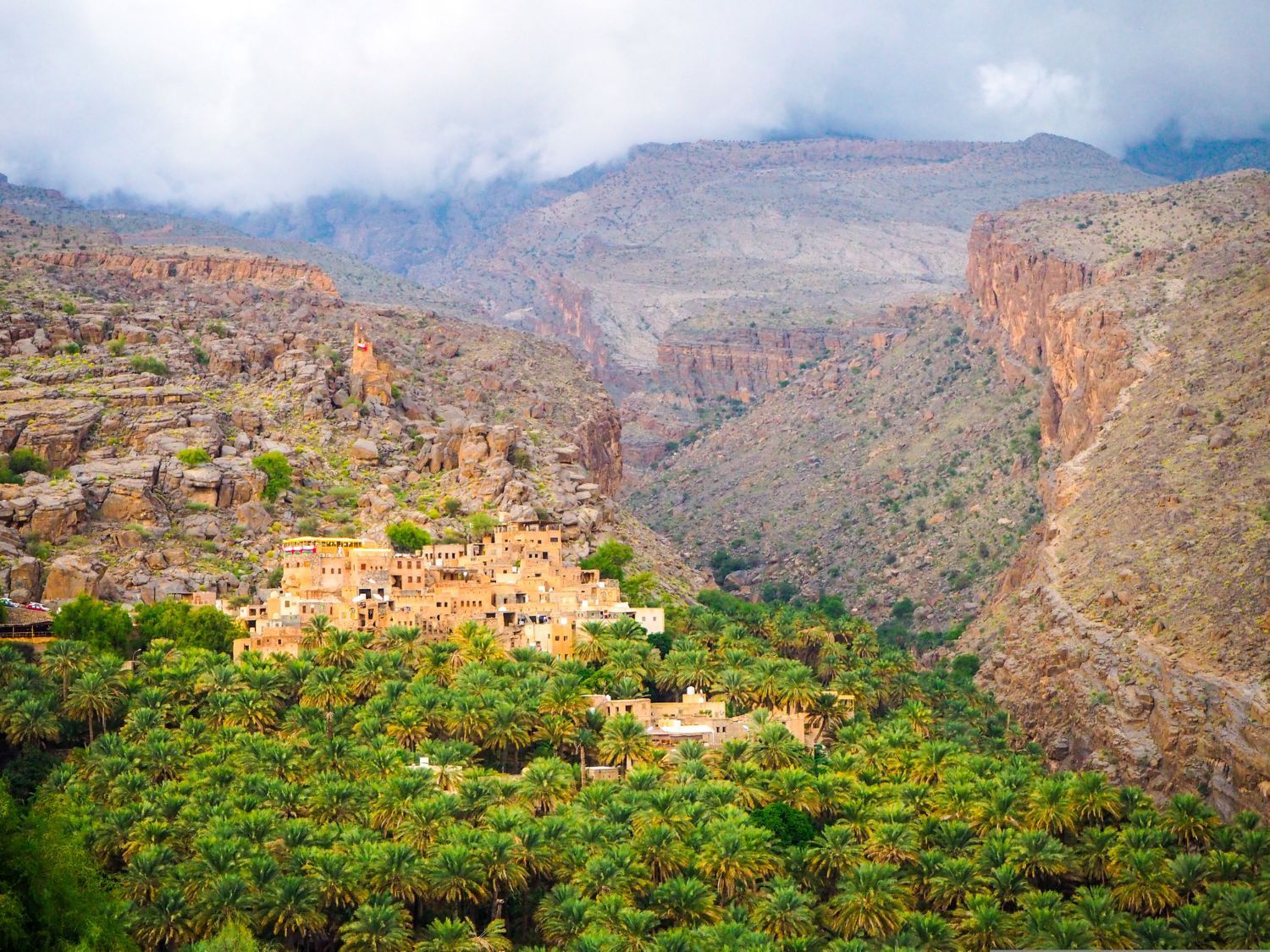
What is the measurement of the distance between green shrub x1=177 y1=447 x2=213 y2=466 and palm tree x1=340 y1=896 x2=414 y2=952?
4946cm

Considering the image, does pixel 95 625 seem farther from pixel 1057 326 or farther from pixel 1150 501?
pixel 1057 326

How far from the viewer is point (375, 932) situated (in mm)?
70750

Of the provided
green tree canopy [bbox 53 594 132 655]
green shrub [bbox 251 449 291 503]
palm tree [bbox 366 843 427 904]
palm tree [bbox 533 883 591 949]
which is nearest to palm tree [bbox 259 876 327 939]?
palm tree [bbox 366 843 427 904]

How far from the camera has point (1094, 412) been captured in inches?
5610

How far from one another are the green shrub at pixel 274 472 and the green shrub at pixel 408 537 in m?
7.18

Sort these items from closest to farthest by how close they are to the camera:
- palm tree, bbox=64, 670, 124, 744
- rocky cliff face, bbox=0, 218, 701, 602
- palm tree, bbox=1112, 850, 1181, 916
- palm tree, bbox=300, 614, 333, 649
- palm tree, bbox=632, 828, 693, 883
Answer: palm tree, bbox=632, 828, 693, 883 < palm tree, bbox=1112, 850, 1181, 916 < palm tree, bbox=64, 670, 124, 744 < palm tree, bbox=300, 614, 333, 649 < rocky cliff face, bbox=0, 218, 701, 602

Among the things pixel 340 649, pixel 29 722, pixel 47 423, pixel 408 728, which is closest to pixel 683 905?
pixel 408 728

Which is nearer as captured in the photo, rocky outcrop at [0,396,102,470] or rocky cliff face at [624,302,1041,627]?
rocky outcrop at [0,396,102,470]

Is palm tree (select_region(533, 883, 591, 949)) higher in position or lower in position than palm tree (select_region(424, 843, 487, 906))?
lower

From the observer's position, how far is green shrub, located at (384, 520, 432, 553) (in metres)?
110

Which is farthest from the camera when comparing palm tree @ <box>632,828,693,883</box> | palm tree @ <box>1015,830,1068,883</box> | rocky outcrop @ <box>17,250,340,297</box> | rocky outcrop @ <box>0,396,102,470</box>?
rocky outcrop @ <box>17,250,340,297</box>

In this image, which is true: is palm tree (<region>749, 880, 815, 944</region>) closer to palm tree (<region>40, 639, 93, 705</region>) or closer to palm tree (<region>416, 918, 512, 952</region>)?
palm tree (<region>416, 918, 512, 952</region>)

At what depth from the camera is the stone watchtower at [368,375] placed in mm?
133000

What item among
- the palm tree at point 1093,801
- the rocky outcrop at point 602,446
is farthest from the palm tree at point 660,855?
the rocky outcrop at point 602,446
